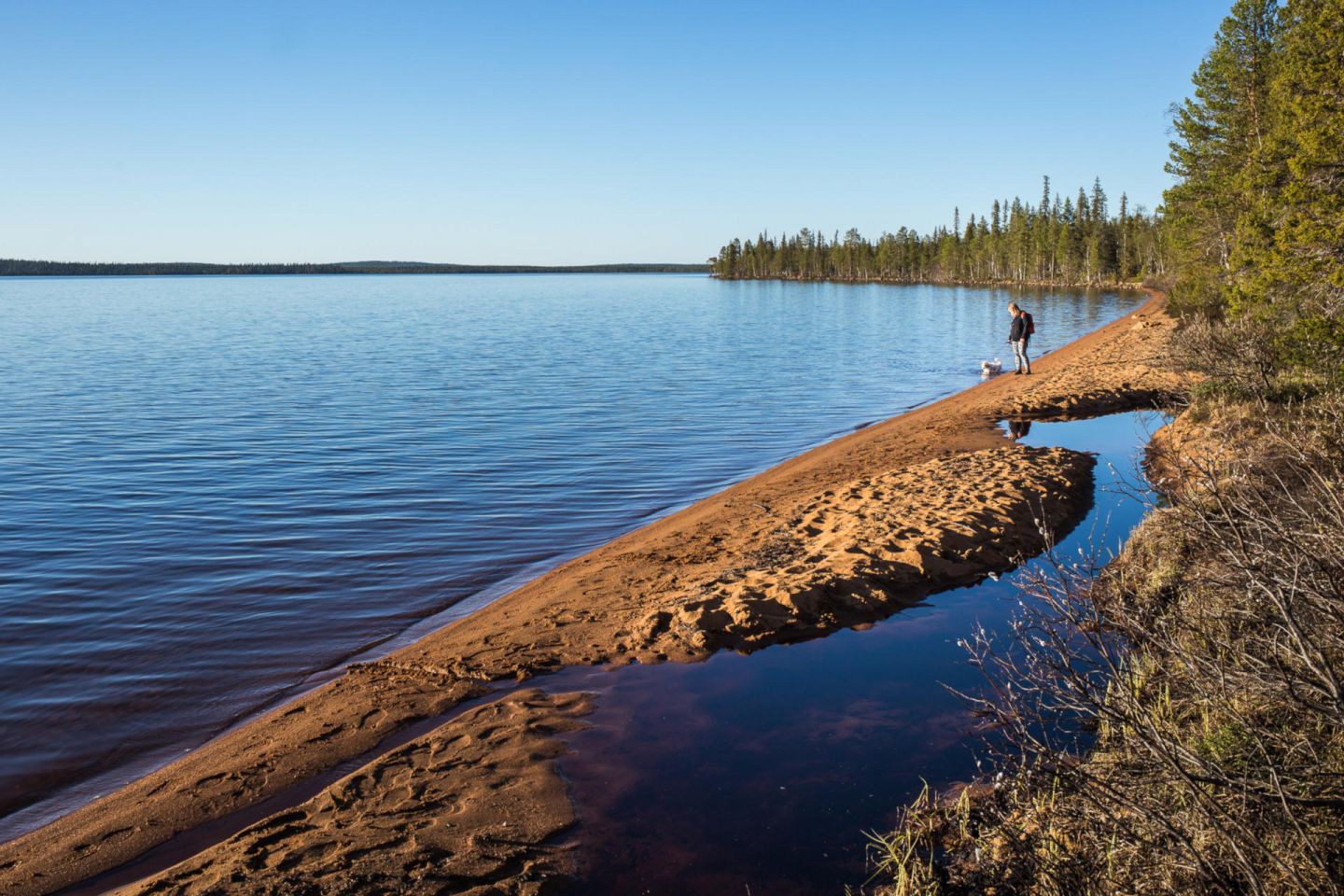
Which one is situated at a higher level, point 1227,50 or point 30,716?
point 1227,50

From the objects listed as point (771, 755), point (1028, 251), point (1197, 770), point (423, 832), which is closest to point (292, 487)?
point (423, 832)

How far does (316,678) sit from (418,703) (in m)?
1.59

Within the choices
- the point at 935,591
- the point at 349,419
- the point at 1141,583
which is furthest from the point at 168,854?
the point at 349,419

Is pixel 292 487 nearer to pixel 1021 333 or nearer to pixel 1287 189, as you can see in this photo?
pixel 1287 189

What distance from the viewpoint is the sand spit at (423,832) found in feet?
16.9

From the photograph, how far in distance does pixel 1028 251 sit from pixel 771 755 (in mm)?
139932

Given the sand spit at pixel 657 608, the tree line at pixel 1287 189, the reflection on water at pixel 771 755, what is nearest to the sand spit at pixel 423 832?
the sand spit at pixel 657 608

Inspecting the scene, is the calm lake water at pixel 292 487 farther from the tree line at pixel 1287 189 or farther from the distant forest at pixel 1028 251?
the distant forest at pixel 1028 251

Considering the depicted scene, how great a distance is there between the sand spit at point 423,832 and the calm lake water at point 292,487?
228cm

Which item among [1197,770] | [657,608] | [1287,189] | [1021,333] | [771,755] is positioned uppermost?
[1287,189]

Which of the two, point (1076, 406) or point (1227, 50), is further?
point (1227, 50)

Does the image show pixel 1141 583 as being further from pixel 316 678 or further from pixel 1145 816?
pixel 316 678

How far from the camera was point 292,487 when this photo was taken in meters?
16.0

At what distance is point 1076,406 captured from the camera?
22.0 metres
